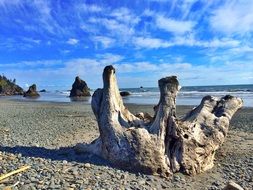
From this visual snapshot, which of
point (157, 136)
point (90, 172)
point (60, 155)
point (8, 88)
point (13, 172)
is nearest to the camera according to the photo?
point (13, 172)

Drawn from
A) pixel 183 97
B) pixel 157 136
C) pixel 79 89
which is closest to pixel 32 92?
pixel 79 89

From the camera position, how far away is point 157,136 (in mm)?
9594

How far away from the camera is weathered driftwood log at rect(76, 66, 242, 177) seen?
30.2 ft

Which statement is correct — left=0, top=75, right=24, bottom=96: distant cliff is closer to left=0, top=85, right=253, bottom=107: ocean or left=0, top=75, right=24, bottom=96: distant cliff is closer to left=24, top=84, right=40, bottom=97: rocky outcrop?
left=24, top=84, right=40, bottom=97: rocky outcrop

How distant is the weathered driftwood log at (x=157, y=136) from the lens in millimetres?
9195

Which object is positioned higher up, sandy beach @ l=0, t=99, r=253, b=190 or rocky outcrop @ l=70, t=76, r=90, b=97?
rocky outcrop @ l=70, t=76, r=90, b=97

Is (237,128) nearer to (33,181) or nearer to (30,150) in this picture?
(30,150)

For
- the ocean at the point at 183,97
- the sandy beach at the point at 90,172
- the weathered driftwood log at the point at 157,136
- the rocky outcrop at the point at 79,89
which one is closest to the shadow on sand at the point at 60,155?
the sandy beach at the point at 90,172

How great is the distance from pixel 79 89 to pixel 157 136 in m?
65.3

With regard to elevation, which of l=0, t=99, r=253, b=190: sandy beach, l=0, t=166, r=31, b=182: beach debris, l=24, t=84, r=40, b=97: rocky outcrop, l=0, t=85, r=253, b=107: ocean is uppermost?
l=24, t=84, r=40, b=97: rocky outcrop

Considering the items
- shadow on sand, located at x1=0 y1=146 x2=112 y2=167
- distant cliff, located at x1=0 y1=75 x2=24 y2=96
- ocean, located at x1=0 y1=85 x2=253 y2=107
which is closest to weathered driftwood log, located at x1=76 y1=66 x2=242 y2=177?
shadow on sand, located at x1=0 y1=146 x2=112 y2=167

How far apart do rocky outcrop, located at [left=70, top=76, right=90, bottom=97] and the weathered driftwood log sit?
62.5 metres

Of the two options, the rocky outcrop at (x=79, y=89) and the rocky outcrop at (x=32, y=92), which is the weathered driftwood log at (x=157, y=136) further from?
the rocky outcrop at (x=32, y=92)

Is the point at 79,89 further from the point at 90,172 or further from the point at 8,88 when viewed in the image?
the point at 90,172
